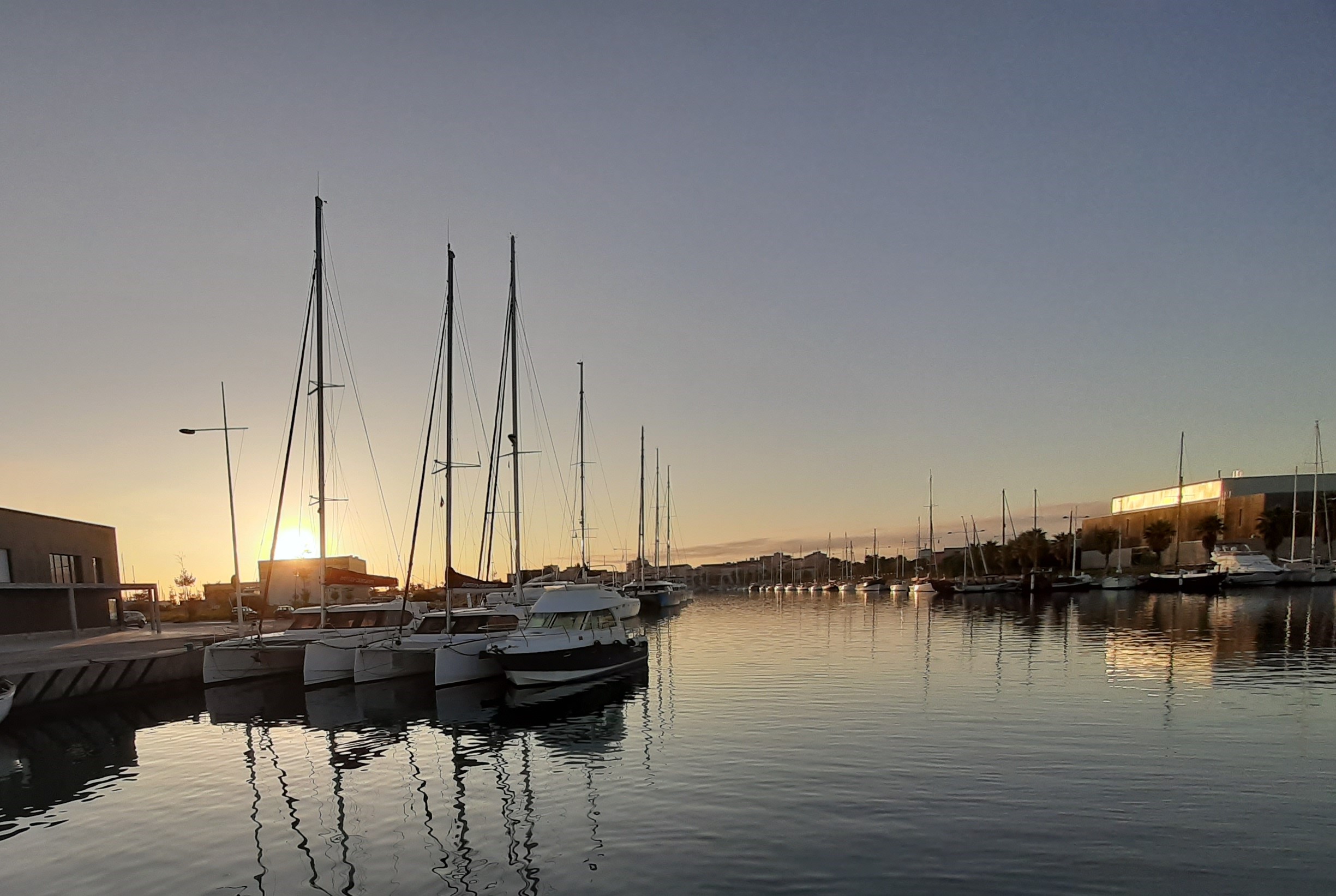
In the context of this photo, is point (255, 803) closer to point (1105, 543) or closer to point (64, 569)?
point (64, 569)

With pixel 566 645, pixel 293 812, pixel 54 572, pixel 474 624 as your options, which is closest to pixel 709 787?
pixel 293 812

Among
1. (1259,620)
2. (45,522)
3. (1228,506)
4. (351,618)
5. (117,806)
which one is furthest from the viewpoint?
(1228,506)

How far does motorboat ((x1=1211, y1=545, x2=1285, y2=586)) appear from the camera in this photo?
4472 inches

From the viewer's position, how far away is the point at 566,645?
3384cm

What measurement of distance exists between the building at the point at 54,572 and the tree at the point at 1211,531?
15731 cm

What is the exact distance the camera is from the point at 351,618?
40.0 meters

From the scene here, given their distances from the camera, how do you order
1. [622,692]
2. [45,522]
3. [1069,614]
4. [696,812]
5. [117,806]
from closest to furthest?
[696,812] → [117,806] → [622,692] → [45,522] → [1069,614]

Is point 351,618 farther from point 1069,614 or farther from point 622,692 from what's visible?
point 1069,614

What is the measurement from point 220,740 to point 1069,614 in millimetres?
67944

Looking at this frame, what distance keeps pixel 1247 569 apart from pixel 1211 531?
34714mm

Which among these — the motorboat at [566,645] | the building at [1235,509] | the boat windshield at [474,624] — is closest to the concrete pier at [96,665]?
the boat windshield at [474,624]

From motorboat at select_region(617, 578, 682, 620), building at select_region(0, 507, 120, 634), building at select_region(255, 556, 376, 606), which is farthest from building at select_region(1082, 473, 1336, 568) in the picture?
building at select_region(0, 507, 120, 634)

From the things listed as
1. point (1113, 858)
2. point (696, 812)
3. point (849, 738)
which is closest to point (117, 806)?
point (696, 812)

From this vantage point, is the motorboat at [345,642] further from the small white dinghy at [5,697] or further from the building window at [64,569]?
the building window at [64,569]
